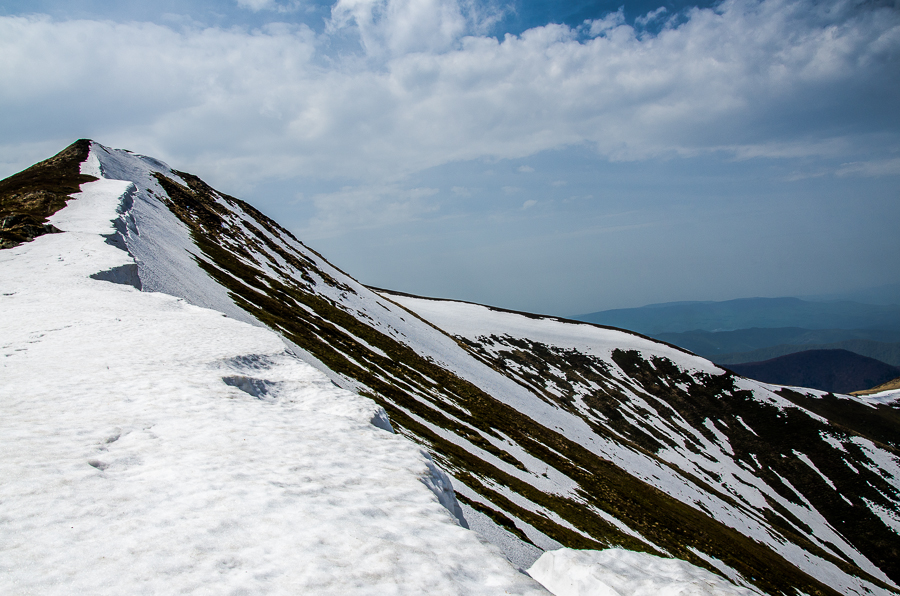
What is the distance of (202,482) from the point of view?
8688mm

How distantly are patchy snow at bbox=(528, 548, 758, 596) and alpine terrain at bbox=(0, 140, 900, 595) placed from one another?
99mm

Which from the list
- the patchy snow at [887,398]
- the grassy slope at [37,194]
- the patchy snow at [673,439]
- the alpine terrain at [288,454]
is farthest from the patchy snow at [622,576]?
the patchy snow at [887,398]

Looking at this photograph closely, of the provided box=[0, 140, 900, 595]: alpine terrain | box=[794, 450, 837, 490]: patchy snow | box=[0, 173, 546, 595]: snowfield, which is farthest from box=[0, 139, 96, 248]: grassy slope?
box=[794, 450, 837, 490]: patchy snow

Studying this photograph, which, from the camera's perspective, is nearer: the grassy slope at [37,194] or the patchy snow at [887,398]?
the grassy slope at [37,194]

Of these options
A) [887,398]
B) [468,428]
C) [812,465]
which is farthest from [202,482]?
[887,398]

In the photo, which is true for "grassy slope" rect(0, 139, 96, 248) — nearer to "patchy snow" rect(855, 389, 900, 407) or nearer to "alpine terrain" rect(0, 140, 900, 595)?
"alpine terrain" rect(0, 140, 900, 595)

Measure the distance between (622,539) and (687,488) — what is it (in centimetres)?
4407

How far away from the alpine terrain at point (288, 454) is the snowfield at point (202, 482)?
5cm

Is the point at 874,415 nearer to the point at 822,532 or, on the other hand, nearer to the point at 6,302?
the point at 822,532

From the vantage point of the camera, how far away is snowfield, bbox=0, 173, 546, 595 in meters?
6.40

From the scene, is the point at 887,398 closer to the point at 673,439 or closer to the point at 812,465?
the point at 812,465

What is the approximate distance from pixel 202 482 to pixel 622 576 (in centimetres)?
808

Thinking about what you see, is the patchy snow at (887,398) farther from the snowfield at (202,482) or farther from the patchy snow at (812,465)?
the snowfield at (202,482)

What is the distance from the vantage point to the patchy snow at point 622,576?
25.7 ft
